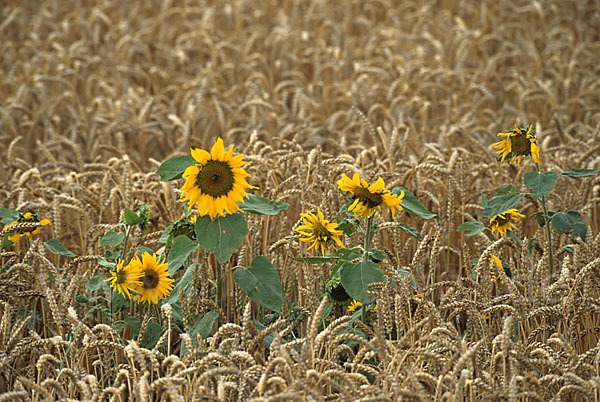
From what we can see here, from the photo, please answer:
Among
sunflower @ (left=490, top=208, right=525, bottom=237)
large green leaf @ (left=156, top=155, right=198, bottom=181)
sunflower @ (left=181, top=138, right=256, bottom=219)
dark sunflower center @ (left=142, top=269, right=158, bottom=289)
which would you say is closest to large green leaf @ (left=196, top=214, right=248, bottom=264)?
sunflower @ (left=181, top=138, right=256, bottom=219)

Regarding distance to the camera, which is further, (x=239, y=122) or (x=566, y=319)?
(x=239, y=122)


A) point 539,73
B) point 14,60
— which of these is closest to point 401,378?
A: point 539,73

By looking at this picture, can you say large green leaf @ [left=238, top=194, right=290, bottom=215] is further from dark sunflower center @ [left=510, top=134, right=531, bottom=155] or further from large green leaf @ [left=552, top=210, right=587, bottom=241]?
large green leaf @ [left=552, top=210, right=587, bottom=241]

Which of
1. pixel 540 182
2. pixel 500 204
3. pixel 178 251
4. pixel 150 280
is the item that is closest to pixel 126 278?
pixel 150 280

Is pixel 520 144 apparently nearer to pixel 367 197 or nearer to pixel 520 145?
pixel 520 145

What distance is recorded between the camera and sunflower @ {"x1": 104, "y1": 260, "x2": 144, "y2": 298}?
1.89 meters

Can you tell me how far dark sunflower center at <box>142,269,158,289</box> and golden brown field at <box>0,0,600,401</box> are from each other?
2.8 inches

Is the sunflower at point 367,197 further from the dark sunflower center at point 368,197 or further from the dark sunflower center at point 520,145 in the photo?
the dark sunflower center at point 520,145

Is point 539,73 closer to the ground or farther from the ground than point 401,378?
farther from the ground

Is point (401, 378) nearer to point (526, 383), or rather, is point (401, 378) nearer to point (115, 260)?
point (526, 383)

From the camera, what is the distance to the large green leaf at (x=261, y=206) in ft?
5.97

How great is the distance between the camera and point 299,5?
6.12 metres

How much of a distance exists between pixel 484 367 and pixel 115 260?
3.59ft

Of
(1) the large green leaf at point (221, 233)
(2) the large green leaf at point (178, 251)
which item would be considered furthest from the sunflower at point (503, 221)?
(2) the large green leaf at point (178, 251)
